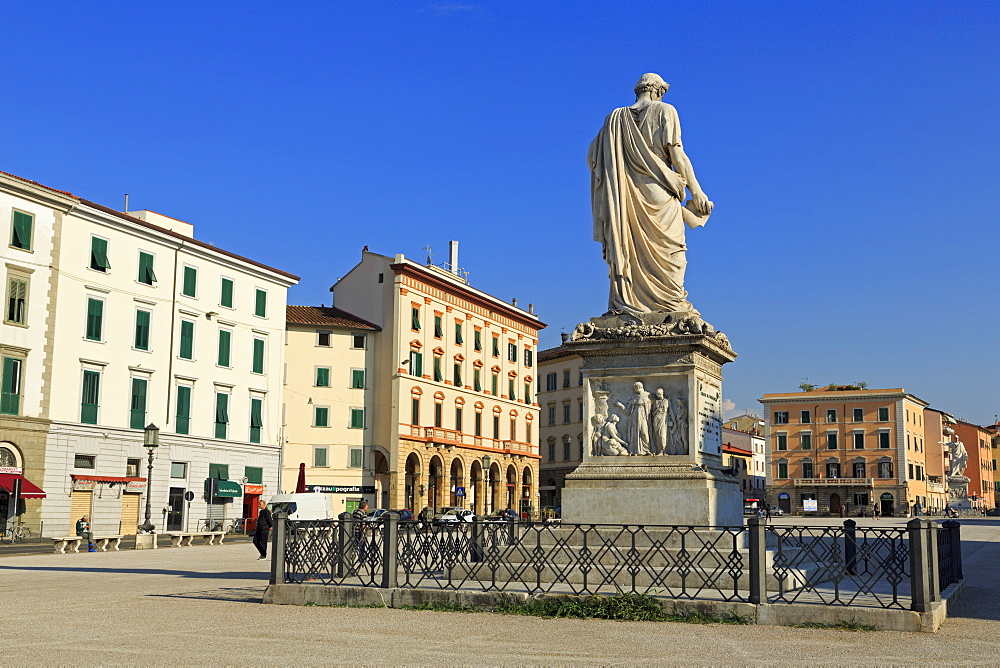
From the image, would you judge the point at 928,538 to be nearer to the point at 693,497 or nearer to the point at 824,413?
the point at 693,497

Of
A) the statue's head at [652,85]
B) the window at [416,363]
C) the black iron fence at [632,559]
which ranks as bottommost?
the black iron fence at [632,559]

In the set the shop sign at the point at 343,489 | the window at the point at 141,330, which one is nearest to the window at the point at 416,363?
the shop sign at the point at 343,489

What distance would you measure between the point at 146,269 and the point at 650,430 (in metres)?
36.4

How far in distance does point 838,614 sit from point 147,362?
39.4 meters

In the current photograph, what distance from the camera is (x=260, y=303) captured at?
52938 mm

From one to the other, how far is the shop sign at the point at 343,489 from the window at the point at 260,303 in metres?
10.9

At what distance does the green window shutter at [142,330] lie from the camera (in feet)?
148

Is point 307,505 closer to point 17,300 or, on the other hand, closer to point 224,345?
point 224,345

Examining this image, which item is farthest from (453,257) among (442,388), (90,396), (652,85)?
(652,85)

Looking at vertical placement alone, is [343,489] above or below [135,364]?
below

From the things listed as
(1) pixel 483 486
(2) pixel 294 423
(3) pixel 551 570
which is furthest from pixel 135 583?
(1) pixel 483 486

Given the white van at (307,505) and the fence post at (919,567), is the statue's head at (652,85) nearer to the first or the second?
the fence post at (919,567)

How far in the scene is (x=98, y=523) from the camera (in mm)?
42531

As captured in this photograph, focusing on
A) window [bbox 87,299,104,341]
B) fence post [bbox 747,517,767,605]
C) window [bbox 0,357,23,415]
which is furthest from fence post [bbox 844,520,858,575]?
window [bbox 87,299,104,341]
